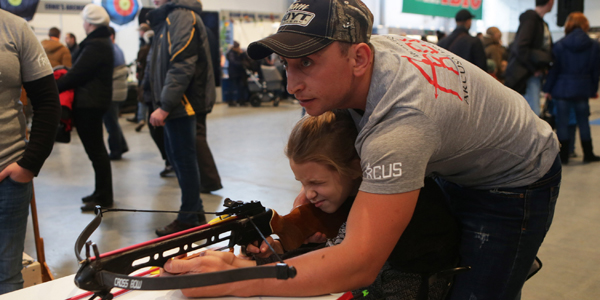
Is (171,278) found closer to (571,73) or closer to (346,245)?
(346,245)

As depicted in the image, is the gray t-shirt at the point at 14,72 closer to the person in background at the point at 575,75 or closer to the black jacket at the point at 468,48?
the black jacket at the point at 468,48

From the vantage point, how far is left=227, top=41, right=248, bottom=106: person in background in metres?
10.5

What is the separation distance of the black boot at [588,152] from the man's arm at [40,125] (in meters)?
4.84

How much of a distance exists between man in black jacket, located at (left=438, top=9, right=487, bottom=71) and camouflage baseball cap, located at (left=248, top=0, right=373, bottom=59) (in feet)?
12.7

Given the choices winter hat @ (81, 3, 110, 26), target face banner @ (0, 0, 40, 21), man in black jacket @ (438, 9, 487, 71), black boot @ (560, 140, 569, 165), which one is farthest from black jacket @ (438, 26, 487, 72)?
target face banner @ (0, 0, 40, 21)

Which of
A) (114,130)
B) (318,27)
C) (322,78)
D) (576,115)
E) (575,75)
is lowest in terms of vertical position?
(114,130)

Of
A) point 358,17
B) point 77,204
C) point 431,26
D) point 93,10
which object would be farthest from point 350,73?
point 431,26

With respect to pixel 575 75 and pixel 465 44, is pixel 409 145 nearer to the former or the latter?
pixel 465 44

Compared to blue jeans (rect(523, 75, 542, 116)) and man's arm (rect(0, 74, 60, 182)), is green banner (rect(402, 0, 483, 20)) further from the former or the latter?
man's arm (rect(0, 74, 60, 182))

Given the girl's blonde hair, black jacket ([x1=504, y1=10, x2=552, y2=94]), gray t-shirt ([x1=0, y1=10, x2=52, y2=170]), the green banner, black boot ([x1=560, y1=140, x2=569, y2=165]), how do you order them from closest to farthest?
1. the girl's blonde hair
2. gray t-shirt ([x1=0, y1=10, x2=52, y2=170])
3. black jacket ([x1=504, y1=10, x2=552, y2=94])
4. black boot ([x1=560, y1=140, x2=569, y2=165])
5. the green banner

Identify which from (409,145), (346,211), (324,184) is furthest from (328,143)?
(409,145)

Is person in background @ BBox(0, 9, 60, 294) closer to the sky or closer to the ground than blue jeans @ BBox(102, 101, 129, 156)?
closer to the sky

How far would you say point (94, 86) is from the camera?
137 inches

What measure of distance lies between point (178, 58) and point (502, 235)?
2236 millimetres
